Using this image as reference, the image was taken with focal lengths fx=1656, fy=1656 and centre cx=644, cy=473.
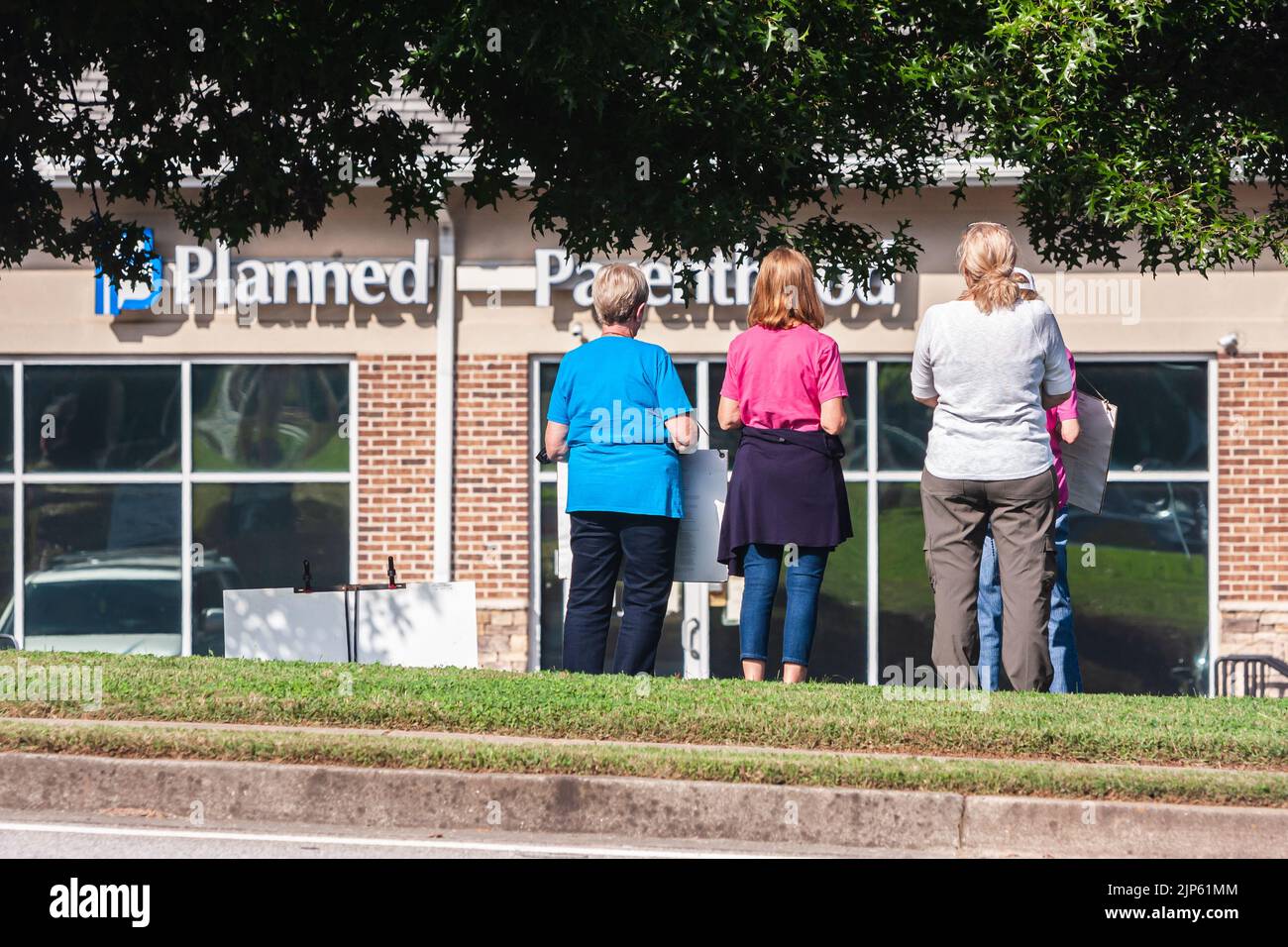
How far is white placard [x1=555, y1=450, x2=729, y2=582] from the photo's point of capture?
740cm

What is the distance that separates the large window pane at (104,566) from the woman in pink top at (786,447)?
317 inches

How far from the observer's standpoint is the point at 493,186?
9.31 metres

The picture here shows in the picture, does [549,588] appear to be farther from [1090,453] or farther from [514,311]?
[1090,453]

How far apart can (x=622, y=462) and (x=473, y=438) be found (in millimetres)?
6702

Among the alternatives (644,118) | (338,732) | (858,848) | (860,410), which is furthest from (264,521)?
(858,848)

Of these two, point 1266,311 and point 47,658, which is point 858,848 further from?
point 1266,311

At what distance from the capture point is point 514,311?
13719mm

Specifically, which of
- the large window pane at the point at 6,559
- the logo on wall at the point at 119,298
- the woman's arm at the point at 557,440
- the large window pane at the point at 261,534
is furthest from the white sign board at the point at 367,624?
the large window pane at the point at 6,559

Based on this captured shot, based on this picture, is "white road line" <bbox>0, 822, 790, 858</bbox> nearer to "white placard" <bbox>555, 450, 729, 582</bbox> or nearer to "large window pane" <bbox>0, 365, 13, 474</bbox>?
"white placard" <bbox>555, 450, 729, 582</bbox>

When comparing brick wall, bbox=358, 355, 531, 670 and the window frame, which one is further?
the window frame

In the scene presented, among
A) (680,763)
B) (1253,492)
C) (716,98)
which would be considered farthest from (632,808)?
(1253,492)

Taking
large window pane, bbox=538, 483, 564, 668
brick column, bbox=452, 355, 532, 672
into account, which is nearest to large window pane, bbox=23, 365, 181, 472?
brick column, bbox=452, 355, 532, 672

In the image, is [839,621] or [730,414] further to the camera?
[839,621]

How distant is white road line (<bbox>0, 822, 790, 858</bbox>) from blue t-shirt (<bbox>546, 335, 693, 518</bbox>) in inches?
81.9
